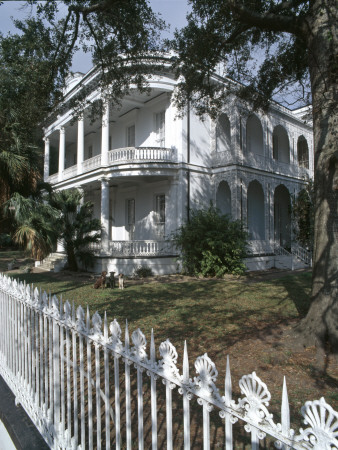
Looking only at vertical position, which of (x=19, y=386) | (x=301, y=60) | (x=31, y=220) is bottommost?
(x=19, y=386)

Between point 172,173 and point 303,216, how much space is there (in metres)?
7.83

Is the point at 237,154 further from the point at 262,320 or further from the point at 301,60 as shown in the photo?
the point at 262,320

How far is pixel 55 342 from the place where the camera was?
3.01 meters

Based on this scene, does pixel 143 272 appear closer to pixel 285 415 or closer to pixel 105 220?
pixel 105 220

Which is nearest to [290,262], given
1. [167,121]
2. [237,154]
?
[237,154]

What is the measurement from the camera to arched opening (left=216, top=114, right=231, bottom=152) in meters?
17.7

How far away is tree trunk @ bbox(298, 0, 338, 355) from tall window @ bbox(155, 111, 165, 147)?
12346mm

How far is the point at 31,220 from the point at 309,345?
7.96 m

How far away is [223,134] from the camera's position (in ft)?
59.3

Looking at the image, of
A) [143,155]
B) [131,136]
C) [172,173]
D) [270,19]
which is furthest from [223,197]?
[270,19]

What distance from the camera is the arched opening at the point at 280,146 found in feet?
70.2

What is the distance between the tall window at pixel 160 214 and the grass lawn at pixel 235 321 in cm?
597

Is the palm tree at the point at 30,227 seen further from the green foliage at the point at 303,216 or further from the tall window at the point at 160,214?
the green foliage at the point at 303,216

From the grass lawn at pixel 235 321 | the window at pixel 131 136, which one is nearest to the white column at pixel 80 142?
the window at pixel 131 136
